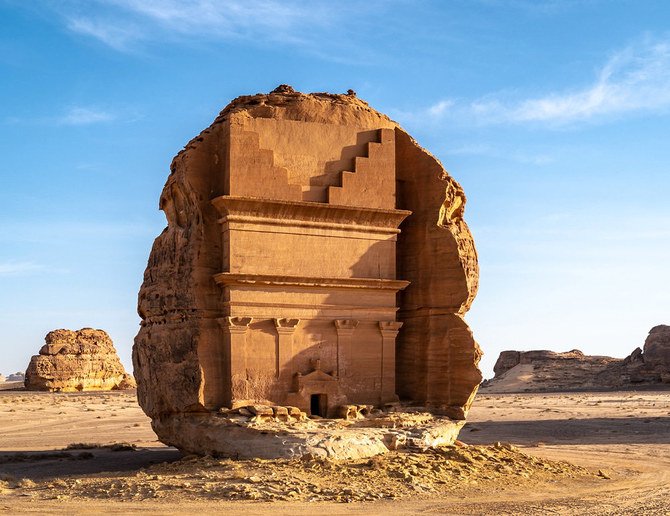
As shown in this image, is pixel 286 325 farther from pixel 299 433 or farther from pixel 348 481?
pixel 348 481

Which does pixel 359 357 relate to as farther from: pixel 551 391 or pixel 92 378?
pixel 551 391

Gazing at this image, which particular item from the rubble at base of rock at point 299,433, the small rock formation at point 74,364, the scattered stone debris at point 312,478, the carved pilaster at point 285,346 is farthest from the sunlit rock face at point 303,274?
the small rock formation at point 74,364

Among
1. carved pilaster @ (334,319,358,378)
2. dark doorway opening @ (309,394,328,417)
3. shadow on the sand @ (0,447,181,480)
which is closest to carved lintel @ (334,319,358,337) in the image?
carved pilaster @ (334,319,358,378)

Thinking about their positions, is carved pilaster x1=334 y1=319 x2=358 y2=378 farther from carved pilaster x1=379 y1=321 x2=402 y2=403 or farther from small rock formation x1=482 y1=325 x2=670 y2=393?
small rock formation x1=482 y1=325 x2=670 y2=393

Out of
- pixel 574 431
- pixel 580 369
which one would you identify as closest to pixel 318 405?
pixel 574 431

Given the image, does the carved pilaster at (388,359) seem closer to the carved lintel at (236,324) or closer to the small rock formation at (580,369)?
the carved lintel at (236,324)

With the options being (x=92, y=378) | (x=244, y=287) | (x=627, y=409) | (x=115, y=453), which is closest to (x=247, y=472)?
(x=244, y=287)

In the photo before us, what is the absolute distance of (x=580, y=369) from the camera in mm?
61125

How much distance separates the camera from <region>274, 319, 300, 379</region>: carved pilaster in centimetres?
1691

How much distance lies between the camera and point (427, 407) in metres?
18.2

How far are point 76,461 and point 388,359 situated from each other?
23.8ft

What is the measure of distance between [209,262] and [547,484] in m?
7.47

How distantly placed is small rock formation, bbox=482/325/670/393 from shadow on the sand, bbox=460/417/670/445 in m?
24.4

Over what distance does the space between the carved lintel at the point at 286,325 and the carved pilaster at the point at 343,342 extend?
909 mm
